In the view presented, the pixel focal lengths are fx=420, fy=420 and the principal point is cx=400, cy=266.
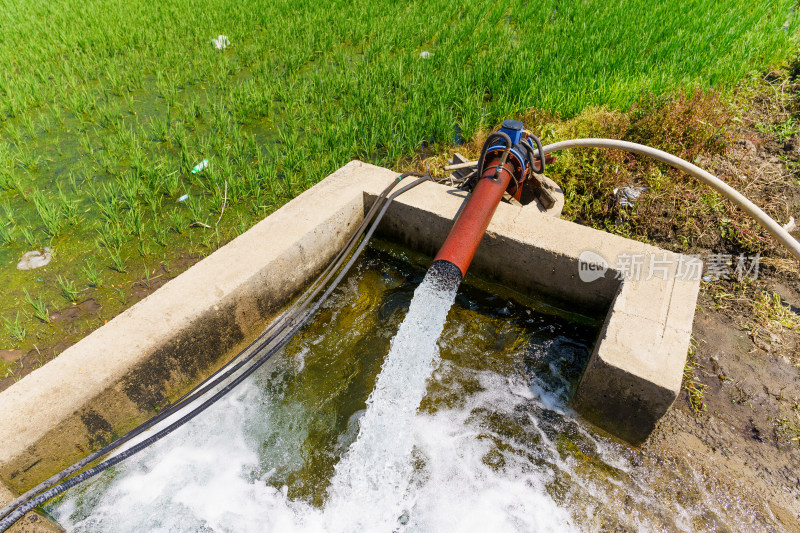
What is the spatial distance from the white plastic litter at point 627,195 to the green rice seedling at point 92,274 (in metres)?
3.58

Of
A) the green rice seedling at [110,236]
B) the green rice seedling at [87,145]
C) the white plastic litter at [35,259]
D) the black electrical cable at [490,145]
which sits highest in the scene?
the black electrical cable at [490,145]

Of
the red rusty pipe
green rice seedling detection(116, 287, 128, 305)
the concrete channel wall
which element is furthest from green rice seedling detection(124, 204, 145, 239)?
the red rusty pipe

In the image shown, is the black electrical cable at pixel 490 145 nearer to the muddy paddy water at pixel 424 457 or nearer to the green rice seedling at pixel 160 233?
the muddy paddy water at pixel 424 457

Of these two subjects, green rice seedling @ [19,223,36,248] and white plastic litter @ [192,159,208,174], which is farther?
white plastic litter @ [192,159,208,174]

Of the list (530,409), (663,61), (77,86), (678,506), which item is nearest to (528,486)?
(530,409)

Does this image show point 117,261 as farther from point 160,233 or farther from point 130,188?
point 130,188

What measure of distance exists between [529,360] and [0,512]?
2327mm

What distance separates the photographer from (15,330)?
2.22 meters

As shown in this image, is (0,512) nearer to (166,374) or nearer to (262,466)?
(166,374)

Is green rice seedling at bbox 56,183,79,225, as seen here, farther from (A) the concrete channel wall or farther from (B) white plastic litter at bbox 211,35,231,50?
(B) white plastic litter at bbox 211,35,231,50

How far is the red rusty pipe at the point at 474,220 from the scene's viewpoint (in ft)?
6.66

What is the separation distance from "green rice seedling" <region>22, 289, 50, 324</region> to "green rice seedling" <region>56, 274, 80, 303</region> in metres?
0.11

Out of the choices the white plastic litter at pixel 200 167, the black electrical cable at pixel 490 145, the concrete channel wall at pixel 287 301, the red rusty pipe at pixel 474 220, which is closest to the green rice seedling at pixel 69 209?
the white plastic litter at pixel 200 167

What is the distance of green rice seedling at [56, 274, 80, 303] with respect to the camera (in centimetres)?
242
